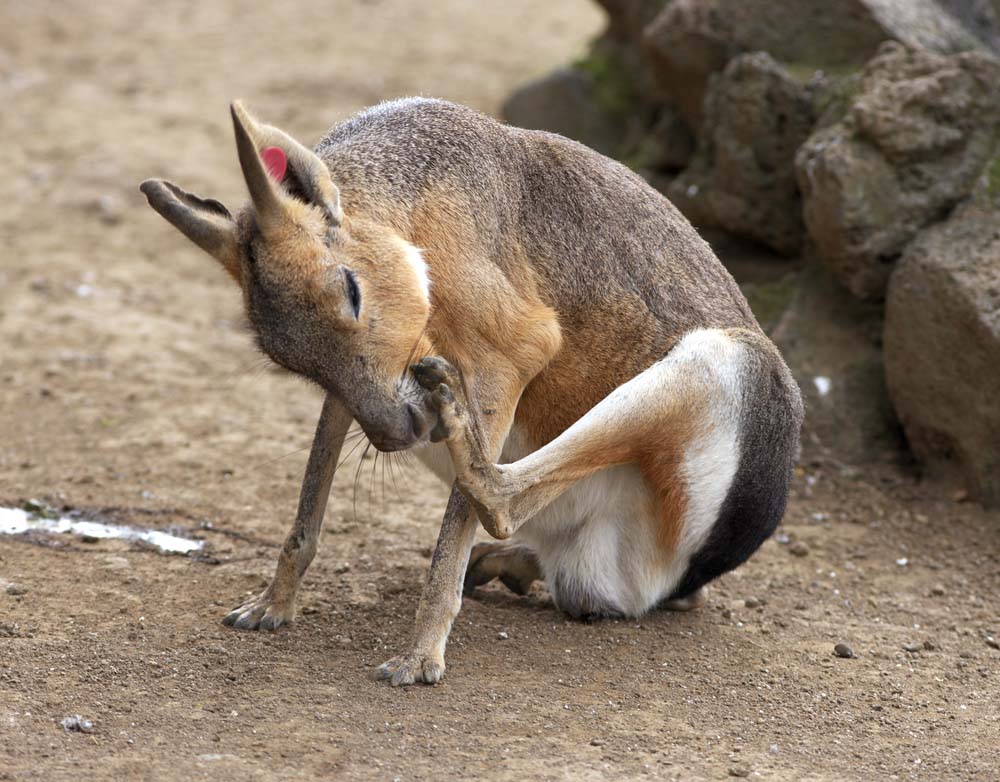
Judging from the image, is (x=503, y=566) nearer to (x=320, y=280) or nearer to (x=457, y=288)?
(x=457, y=288)

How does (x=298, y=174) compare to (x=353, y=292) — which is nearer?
(x=353, y=292)

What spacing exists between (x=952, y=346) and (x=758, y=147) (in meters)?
2.08

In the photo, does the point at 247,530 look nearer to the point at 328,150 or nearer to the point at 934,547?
the point at 328,150

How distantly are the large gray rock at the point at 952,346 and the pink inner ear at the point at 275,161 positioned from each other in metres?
3.83

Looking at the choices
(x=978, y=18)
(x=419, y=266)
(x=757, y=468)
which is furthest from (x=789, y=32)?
(x=419, y=266)

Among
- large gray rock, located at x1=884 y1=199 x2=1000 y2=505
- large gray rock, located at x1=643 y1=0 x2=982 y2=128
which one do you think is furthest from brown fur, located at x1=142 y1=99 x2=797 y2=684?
large gray rock, located at x1=643 y1=0 x2=982 y2=128

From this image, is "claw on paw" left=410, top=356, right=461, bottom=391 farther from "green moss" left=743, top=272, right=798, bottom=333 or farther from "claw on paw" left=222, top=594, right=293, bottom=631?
"green moss" left=743, top=272, right=798, bottom=333

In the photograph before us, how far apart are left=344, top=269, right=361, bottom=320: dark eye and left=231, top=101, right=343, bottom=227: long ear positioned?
0.80 feet

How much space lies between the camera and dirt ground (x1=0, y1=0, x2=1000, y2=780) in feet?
14.6

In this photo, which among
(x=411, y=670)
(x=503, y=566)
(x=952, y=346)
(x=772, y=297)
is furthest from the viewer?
(x=772, y=297)

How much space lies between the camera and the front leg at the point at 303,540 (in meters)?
5.33

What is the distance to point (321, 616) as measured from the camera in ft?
18.1

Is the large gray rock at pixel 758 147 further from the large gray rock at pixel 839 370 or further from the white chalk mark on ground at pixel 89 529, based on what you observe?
the white chalk mark on ground at pixel 89 529

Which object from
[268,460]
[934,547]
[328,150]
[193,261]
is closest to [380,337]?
[328,150]
